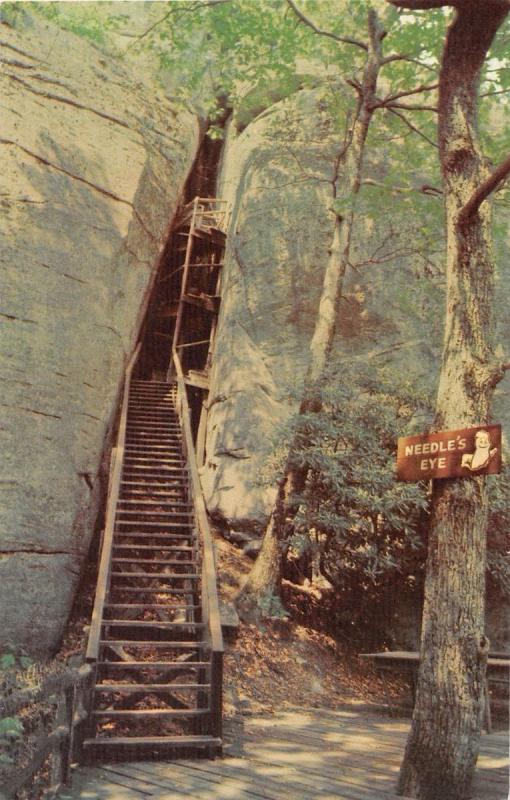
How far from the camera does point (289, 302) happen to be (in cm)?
1440

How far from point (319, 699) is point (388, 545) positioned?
254 centimetres

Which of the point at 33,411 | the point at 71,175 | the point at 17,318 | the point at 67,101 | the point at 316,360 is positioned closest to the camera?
the point at 33,411

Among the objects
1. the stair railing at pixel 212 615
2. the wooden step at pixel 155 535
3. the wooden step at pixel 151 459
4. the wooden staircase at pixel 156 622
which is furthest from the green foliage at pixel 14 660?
the wooden step at pixel 151 459

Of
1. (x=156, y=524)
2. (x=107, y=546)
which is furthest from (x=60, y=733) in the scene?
(x=156, y=524)

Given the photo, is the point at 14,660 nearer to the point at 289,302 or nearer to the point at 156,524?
the point at 156,524

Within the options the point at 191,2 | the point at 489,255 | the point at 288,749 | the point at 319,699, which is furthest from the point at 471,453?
the point at 191,2

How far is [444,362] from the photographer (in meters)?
5.21

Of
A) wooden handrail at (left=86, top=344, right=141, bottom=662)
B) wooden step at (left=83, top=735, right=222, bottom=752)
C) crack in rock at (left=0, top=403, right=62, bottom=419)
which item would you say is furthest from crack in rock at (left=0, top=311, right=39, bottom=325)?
wooden step at (left=83, top=735, right=222, bottom=752)

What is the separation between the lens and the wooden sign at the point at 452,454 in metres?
4.35

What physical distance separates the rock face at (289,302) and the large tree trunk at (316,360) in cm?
173

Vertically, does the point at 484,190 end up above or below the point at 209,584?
above

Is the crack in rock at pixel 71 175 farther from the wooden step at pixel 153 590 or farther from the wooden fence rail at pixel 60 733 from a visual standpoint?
the wooden fence rail at pixel 60 733

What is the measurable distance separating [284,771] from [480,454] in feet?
9.92

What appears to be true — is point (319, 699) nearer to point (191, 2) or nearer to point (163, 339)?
point (191, 2)
